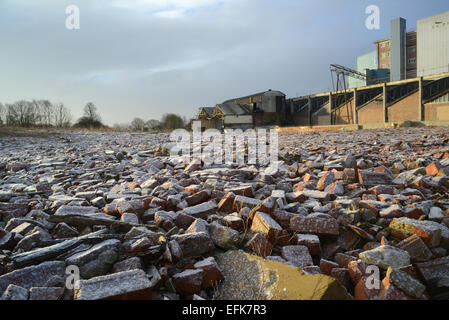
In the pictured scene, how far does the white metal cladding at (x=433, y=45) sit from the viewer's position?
94.1ft

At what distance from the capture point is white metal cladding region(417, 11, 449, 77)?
2869cm

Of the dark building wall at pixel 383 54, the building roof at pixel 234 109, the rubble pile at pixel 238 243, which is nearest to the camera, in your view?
the rubble pile at pixel 238 243

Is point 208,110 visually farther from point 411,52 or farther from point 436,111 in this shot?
point 411,52

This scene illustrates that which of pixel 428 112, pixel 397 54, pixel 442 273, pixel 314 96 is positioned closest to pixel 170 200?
pixel 442 273

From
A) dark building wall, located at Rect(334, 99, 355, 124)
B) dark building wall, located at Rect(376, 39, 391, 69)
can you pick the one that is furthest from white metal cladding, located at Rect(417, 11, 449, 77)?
dark building wall, located at Rect(334, 99, 355, 124)

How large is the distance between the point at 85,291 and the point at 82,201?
1.63 metres

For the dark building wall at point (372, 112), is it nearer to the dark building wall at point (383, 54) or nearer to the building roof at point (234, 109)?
the building roof at point (234, 109)

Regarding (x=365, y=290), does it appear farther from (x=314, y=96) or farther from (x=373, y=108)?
(x=314, y=96)

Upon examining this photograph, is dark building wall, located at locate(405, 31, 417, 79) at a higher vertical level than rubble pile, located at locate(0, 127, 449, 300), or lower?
higher

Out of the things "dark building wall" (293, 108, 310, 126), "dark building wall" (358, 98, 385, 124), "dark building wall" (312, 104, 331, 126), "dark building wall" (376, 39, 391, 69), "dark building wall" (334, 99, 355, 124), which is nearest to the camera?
"dark building wall" (358, 98, 385, 124)

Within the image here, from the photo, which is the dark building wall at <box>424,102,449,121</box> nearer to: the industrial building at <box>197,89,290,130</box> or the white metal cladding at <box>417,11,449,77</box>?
the white metal cladding at <box>417,11,449,77</box>

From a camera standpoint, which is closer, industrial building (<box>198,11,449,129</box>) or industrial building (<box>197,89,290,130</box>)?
industrial building (<box>198,11,449,129</box>)

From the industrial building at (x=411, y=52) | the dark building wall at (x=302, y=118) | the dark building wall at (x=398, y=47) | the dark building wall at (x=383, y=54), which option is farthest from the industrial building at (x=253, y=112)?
the dark building wall at (x=383, y=54)

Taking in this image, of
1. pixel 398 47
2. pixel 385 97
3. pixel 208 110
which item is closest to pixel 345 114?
pixel 385 97
